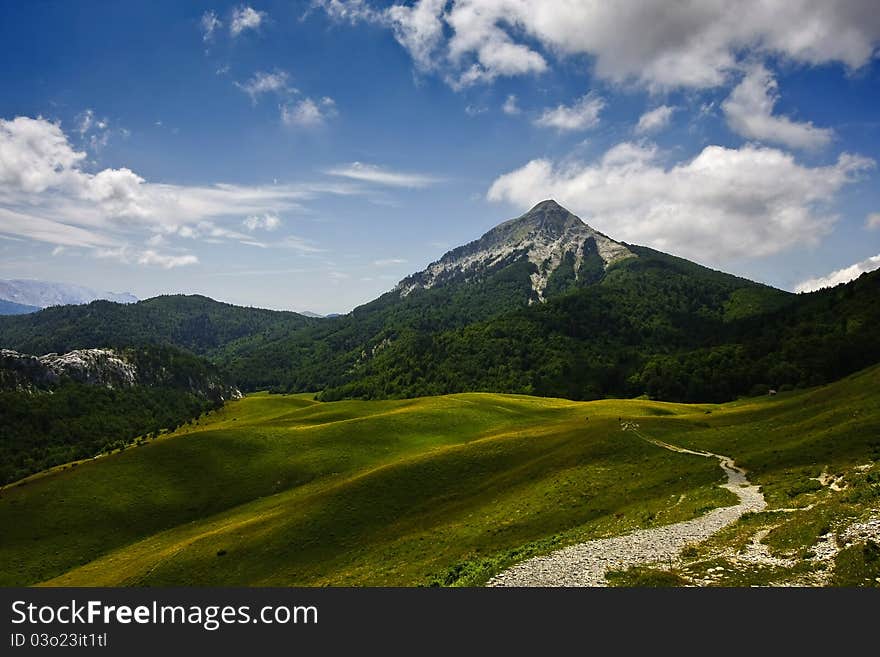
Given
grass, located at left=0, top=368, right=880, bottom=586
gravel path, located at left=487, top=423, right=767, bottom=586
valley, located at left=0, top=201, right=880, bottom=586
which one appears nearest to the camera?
gravel path, located at left=487, top=423, right=767, bottom=586

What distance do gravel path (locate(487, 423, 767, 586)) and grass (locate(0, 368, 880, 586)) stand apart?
1283mm

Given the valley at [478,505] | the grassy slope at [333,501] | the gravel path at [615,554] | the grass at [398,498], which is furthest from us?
the grassy slope at [333,501]

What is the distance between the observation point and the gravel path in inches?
964

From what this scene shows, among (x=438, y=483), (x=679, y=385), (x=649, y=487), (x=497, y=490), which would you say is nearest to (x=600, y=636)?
(x=649, y=487)

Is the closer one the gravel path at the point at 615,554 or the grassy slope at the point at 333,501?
the gravel path at the point at 615,554

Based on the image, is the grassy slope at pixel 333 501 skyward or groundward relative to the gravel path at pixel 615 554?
groundward

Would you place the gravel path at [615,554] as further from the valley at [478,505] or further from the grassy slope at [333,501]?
the grassy slope at [333,501]

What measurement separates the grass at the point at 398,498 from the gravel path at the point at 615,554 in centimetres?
128

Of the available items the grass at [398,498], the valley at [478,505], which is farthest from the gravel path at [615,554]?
the grass at [398,498]

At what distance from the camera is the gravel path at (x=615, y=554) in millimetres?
24484

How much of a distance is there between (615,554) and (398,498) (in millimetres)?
30576

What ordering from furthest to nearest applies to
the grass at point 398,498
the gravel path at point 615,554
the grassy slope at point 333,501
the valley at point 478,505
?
the grassy slope at point 333,501 < the grass at point 398,498 < the valley at point 478,505 < the gravel path at point 615,554

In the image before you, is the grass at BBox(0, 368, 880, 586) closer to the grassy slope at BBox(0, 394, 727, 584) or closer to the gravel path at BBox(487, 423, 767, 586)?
the grassy slope at BBox(0, 394, 727, 584)

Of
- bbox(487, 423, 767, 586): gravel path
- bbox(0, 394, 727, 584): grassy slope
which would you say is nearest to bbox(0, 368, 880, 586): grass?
bbox(0, 394, 727, 584): grassy slope
